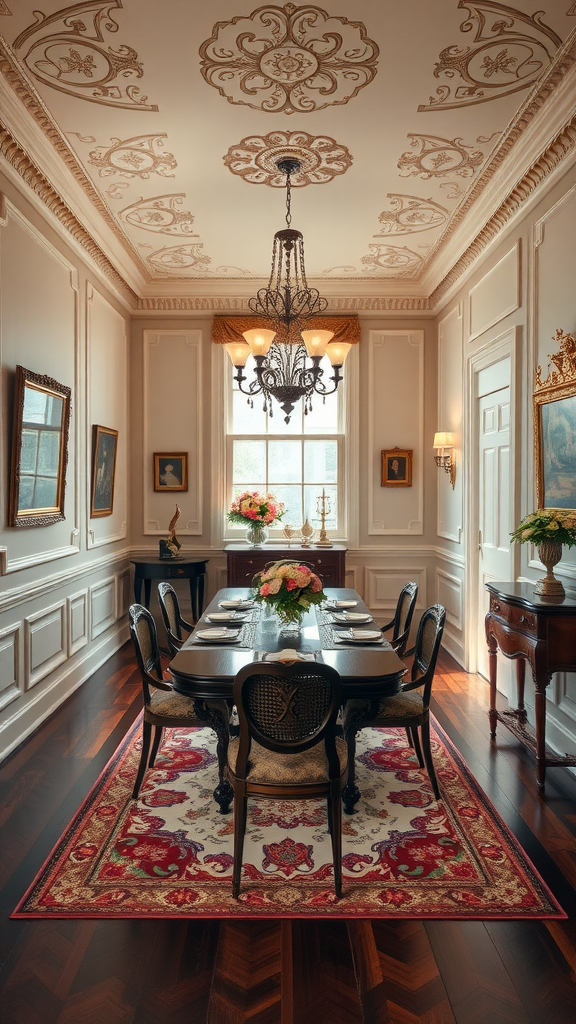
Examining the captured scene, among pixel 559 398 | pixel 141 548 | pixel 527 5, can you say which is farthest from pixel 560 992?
pixel 141 548

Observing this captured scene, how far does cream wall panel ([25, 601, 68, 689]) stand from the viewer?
158 inches

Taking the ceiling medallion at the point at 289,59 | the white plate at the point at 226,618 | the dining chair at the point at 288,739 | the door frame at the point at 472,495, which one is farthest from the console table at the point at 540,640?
the ceiling medallion at the point at 289,59

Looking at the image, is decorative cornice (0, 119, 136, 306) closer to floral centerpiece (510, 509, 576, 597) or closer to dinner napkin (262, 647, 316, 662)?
dinner napkin (262, 647, 316, 662)

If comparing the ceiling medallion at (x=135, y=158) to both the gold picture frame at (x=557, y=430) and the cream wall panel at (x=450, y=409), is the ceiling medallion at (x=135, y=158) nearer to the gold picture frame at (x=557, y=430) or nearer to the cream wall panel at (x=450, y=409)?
the gold picture frame at (x=557, y=430)

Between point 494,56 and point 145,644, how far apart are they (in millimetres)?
3275

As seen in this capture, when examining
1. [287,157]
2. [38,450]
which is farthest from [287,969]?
[287,157]

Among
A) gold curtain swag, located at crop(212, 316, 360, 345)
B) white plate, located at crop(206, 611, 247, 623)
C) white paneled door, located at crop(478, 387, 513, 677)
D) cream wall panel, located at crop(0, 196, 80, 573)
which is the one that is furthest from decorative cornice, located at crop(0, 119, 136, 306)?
white paneled door, located at crop(478, 387, 513, 677)

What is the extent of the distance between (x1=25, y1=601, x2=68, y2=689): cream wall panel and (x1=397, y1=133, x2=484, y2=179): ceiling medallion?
3.72m

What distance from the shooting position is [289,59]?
10.1 ft

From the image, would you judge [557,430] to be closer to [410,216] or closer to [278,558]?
[410,216]

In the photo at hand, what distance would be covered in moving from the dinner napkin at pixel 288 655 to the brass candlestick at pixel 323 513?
133 inches

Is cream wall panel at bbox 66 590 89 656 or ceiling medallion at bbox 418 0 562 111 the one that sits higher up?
ceiling medallion at bbox 418 0 562 111

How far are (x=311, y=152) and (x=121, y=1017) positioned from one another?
425 cm

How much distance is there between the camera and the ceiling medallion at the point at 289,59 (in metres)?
2.85
